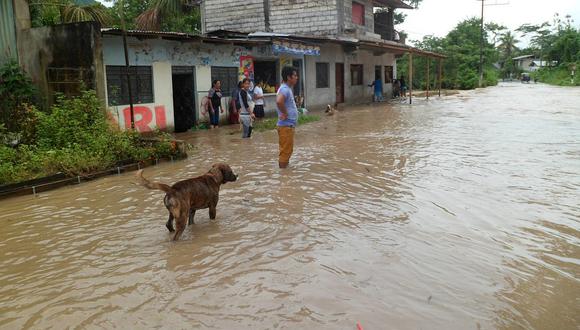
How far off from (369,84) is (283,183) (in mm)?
22882

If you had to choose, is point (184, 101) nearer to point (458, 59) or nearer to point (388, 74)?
point (388, 74)

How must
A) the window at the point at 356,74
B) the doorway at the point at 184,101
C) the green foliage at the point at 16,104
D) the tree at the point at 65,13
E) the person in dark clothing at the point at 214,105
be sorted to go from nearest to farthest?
the green foliage at the point at 16,104
the tree at the point at 65,13
the person in dark clothing at the point at 214,105
the doorway at the point at 184,101
the window at the point at 356,74

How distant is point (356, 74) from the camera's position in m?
28.0

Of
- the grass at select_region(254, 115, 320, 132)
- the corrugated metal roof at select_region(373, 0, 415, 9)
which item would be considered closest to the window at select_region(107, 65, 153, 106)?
the grass at select_region(254, 115, 320, 132)

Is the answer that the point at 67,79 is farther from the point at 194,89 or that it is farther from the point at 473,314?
the point at 473,314

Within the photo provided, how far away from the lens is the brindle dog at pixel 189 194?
15.4ft

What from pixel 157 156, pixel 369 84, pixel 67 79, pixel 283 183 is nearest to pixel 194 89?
pixel 67 79

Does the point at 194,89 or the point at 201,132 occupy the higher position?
the point at 194,89

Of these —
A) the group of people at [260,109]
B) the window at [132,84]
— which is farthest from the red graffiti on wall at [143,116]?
the group of people at [260,109]

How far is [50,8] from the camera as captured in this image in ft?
48.9

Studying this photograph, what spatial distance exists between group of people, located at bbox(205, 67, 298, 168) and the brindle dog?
2.76 meters

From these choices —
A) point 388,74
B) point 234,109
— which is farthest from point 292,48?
point 388,74

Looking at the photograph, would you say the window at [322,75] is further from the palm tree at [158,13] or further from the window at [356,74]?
the palm tree at [158,13]

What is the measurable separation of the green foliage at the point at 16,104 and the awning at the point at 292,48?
8806 mm
